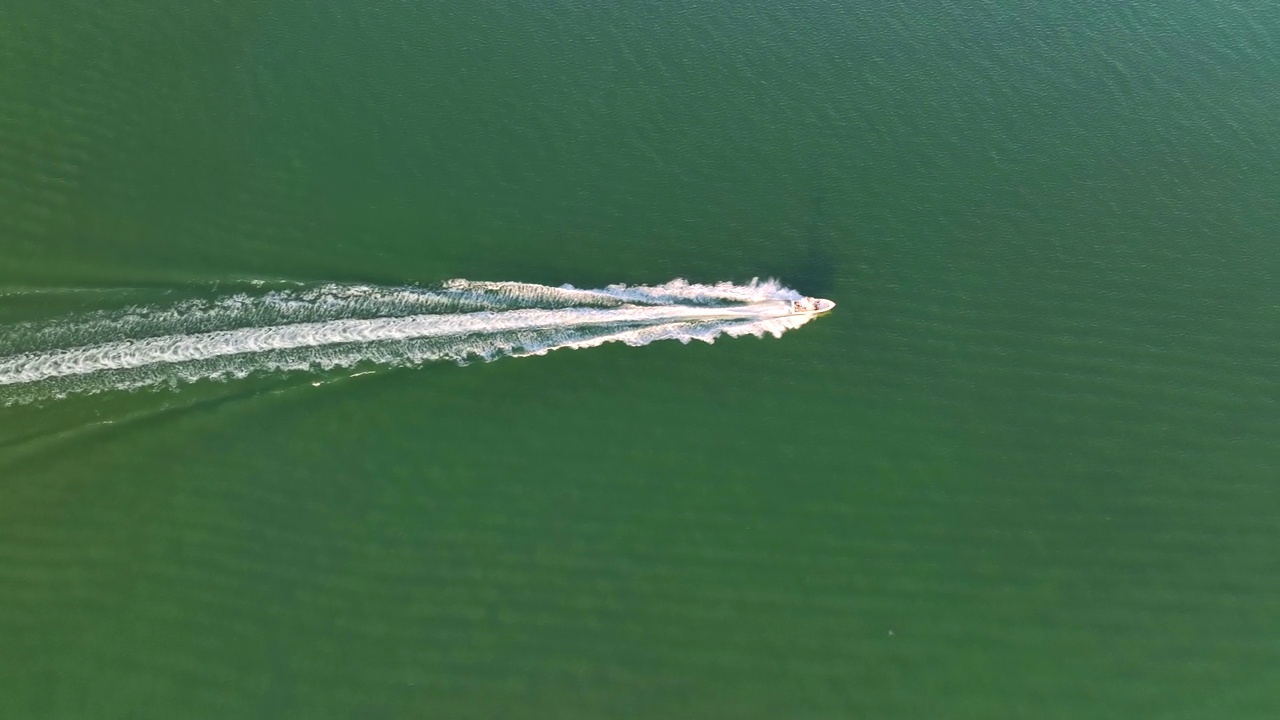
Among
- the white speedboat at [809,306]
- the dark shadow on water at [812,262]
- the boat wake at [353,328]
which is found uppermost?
the dark shadow on water at [812,262]

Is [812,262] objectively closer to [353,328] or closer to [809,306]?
[809,306]

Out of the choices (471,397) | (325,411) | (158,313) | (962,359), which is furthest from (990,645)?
(158,313)

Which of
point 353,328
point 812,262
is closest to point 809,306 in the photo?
point 812,262

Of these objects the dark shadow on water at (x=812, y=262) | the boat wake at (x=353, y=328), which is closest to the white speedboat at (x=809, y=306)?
the boat wake at (x=353, y=328)

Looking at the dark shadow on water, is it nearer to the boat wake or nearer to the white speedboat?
the white speedboat

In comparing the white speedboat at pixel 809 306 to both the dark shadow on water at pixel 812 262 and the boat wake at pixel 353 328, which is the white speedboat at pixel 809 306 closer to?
the boat wake at pixel 353 328
